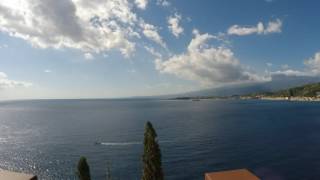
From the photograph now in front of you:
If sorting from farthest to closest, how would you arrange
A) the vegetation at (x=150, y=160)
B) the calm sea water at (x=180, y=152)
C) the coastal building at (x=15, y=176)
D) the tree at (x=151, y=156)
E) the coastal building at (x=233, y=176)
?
the calm sea water at (x=180, y=152) → the coastal building at (x=233, y=176) → the coastal building at (x=15, y=176) → the tree at (x=151, y=156) → the vegetation at (x=150, y=160)

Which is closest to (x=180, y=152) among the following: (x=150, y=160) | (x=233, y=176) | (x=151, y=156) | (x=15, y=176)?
(x=233, y=176)

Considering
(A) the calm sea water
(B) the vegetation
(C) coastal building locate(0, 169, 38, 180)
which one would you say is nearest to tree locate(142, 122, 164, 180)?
(B) the vegetation

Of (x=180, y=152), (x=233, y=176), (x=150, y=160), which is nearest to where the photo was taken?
(x=150, y=160)

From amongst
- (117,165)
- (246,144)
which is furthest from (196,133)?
(117,165)

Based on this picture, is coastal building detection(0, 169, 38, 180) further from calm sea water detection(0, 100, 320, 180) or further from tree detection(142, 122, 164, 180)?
calm sea water detection(0, 100, 320, 180)

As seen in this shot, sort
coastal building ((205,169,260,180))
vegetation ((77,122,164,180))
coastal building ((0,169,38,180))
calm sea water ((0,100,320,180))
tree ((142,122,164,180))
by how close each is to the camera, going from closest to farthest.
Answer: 1. vegetation ((77,122,164,180))
2. tree ((142,122,164,180))
3. coastal building ((0,169,38,180))
4. coastal building ((205,169,260,180))
5. calm sea water ((0,100,320,180))

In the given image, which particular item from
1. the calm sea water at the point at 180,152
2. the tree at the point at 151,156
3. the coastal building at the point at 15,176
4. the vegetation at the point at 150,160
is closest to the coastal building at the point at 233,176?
the vegetation at the point at 150,160

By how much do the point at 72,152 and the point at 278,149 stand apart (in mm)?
73278

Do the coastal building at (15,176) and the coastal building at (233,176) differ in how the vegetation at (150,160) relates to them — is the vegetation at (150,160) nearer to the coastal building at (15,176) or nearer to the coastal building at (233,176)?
the coastal building at (15,176)

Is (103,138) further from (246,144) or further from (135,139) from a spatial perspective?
(246,144)

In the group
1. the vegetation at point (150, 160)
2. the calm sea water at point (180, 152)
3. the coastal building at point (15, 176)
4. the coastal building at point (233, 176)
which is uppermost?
the vegetation at point (150, 160)

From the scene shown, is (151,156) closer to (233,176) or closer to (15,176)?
(233,176)

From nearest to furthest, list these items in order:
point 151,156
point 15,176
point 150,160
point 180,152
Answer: point 151,156, point 150,160, point 15,176, point 180,152

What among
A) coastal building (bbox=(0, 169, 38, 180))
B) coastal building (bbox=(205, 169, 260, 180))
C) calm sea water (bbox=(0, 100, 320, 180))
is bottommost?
calm sea water (bbox=(0, 100, 320, 180))
